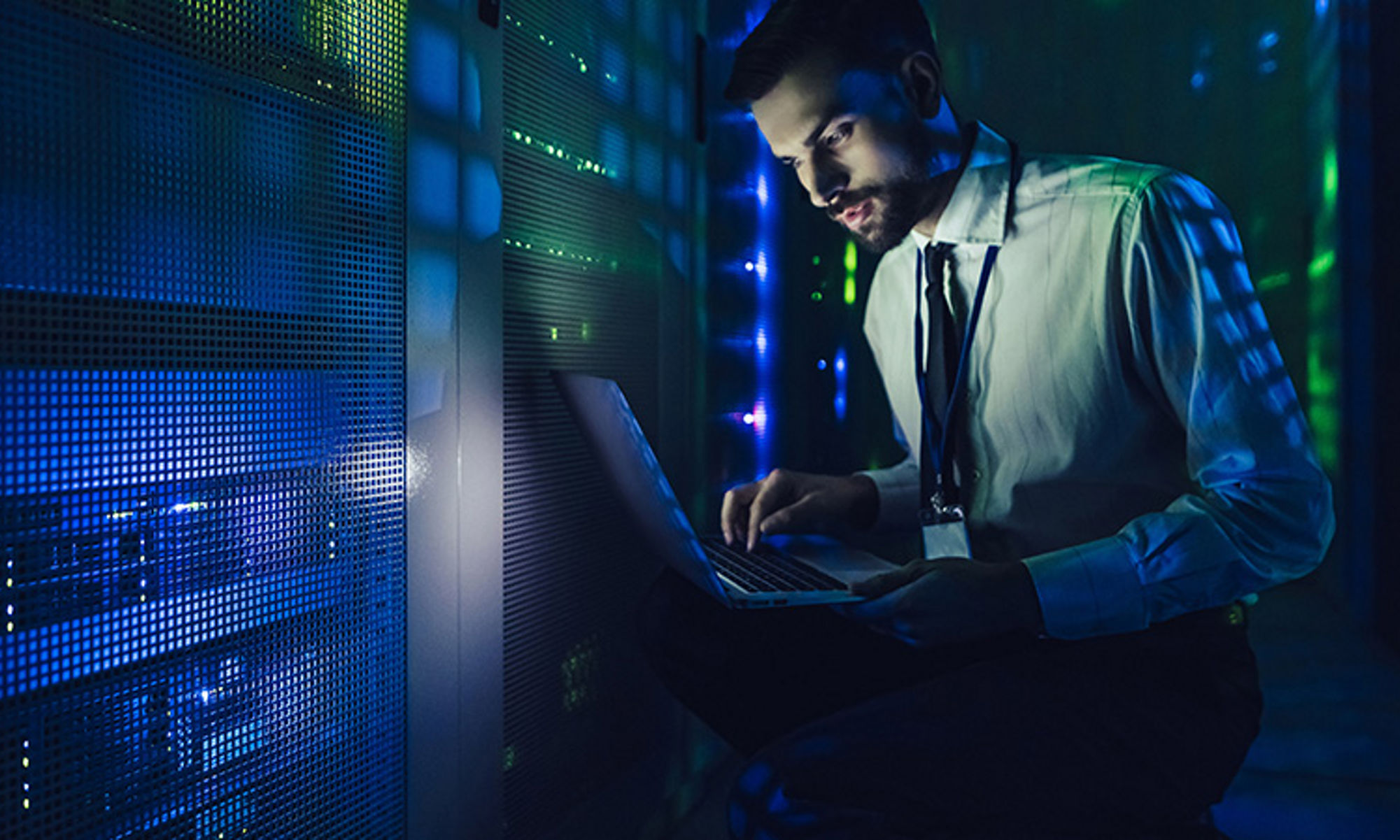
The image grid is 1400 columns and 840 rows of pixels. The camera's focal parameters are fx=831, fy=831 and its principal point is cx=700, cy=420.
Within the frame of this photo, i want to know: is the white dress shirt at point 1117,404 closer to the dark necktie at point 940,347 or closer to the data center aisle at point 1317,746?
the dark necktie at point 940,347

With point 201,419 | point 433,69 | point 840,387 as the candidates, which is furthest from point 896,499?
point 201,419

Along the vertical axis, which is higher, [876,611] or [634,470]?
[634,470]

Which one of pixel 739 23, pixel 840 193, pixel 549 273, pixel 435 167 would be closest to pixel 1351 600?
pixel 840 193

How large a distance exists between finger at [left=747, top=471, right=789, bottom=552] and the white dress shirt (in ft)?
0.83

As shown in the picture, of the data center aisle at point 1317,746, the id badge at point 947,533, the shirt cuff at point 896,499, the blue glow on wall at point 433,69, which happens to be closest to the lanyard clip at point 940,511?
the id badge at point 947,533

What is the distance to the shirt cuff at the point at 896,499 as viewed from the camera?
1.65m

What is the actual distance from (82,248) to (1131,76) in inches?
115

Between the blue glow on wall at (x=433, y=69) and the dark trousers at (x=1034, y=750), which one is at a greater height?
the blue glow on wall at (x=433, y=69)

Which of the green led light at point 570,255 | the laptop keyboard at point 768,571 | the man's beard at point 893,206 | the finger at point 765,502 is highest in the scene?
the man's beard at point 893,206

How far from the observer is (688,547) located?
42.1 inches

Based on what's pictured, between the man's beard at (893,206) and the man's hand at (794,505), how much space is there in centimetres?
46

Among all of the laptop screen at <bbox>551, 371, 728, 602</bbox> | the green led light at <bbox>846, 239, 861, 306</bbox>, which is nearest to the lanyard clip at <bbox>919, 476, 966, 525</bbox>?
the laptop screen at <bbox>551, 371, 728, 602</bbox>

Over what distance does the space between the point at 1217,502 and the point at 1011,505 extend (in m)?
0.33

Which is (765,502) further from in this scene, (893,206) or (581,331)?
(893,206)
